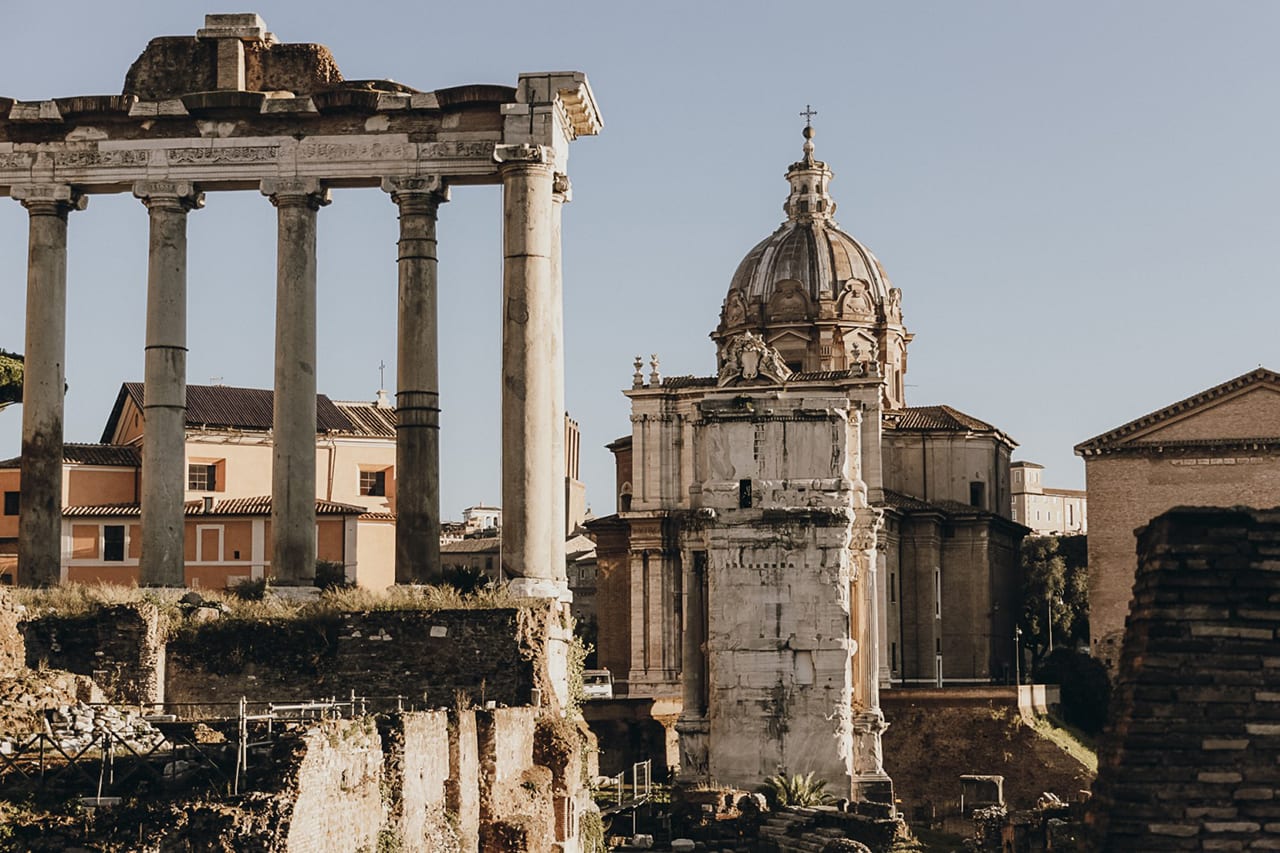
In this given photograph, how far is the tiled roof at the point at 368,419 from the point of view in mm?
58250

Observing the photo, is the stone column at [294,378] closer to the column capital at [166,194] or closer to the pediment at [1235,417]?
the column capital at [166,194]

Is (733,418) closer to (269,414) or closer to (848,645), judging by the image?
(848,645)

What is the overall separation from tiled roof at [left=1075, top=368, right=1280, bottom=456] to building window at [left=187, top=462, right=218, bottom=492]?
28.9m

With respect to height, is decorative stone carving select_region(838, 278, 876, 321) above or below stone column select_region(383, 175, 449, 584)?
above

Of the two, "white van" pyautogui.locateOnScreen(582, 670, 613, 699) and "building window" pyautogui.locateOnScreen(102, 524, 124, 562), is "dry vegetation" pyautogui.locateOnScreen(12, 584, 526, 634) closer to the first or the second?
"building window" pyautogui.locateOnScreen(102, 524, 124, 562)

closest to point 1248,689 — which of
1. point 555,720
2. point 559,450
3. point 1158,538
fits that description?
point 1158,538

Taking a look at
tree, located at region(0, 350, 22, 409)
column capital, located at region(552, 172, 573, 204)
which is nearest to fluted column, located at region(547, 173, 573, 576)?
column capital, located at region(552, 172, 573, 204)

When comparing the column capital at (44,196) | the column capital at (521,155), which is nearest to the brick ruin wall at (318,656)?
the column capital at (521,155)

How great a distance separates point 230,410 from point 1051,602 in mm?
35922

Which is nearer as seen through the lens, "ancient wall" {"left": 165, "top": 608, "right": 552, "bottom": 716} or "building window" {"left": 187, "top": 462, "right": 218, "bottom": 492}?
"ancient wall" {"left": 165, "top": 608, "right": 552, "bottom": 716}

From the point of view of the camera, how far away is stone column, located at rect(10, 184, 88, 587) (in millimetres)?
31156

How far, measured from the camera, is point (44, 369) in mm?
31312

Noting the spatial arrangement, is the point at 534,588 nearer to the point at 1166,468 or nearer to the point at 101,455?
the point at 101,455

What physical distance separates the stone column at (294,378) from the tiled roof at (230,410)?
23457 millimetres
